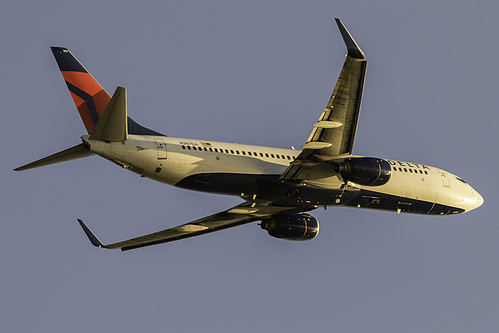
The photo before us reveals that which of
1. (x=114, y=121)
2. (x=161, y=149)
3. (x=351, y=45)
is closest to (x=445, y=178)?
(x=351, y=45)

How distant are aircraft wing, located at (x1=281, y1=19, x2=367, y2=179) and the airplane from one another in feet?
0.13

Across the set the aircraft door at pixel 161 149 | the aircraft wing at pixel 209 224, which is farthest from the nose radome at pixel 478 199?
the aircraft door at pixel 161 149

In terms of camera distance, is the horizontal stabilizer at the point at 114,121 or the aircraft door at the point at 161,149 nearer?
the horizontal stabilizer at the point at 114,121

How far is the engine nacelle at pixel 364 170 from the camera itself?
39.5 meters

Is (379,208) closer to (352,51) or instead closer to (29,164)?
(352,51)

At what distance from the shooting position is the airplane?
36.1 m

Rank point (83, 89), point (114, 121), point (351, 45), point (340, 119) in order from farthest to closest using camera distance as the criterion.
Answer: point (83, 89) < point (340, 119) < point (114, 121) < point (351, 45)

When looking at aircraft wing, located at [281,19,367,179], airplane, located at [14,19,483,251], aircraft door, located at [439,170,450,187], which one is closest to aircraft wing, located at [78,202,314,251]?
airplane, located at [14,19,483,251]

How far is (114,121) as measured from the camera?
115ft

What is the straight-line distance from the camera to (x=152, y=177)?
38.4 m

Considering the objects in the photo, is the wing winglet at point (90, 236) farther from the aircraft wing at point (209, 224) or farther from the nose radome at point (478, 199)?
the nose radome at point (478, 199)

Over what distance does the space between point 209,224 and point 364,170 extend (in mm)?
10228

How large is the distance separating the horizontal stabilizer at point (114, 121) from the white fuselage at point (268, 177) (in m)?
0.42

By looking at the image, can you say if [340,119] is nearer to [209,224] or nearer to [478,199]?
[209,224]
